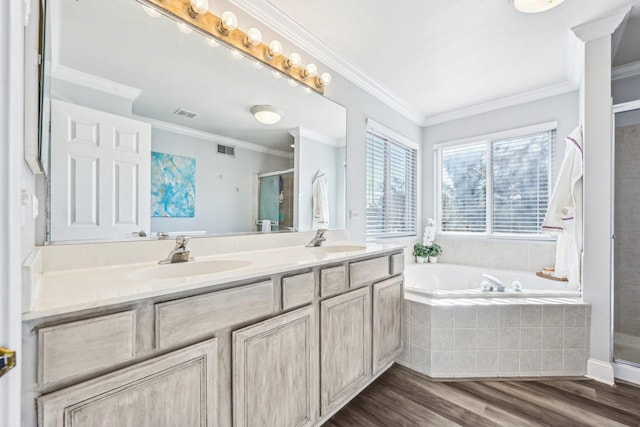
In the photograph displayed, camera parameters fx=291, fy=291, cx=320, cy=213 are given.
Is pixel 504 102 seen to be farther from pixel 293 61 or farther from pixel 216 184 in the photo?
pixel 216 184

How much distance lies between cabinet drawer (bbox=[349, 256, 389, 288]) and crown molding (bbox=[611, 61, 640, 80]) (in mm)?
2667

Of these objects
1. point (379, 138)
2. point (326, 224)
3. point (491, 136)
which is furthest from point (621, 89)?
point (326, 224)

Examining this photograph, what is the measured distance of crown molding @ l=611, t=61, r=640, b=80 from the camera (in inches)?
96.5

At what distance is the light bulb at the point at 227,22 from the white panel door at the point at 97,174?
2.32 feet

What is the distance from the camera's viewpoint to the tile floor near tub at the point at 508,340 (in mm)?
2033

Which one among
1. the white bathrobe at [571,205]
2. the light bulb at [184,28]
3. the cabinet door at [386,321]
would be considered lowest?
the cabinet door at [386,321]

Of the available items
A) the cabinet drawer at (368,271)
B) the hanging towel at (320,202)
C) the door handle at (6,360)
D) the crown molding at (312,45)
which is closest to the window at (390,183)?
the crown molding at (312,45)

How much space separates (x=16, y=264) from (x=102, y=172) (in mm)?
825

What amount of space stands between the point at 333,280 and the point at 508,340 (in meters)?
1.46

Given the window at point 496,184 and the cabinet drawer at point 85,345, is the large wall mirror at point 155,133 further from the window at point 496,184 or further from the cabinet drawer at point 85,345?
the window at point 496,184

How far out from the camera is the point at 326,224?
2361 mm

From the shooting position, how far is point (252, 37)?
5.75 feet

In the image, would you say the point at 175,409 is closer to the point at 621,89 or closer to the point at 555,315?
the point at 555,315

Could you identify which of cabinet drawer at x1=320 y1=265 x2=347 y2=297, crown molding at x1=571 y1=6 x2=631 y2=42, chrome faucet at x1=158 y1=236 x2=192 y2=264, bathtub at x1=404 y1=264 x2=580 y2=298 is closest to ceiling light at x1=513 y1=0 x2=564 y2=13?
crown molding at x1=571 y1=6 x2=631 y2=42
